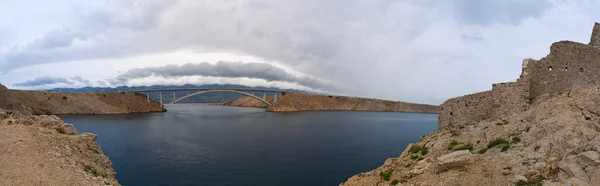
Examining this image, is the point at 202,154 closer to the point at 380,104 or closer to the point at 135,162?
the point at 135,162

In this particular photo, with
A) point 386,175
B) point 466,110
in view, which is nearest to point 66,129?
point 386,175

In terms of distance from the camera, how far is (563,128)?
28.3 feet

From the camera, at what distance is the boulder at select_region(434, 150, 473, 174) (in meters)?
9.46

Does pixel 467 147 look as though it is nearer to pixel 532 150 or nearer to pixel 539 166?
pixel 532 150

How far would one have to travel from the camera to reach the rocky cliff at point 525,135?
7.81 metres

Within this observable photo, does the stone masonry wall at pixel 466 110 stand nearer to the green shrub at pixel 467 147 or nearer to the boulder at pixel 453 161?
the green shrub at pixel 467 147

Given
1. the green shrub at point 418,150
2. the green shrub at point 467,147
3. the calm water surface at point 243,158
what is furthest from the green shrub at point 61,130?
the green shrub at point 467,147

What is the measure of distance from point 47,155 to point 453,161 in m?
15.0

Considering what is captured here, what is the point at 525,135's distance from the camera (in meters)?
9.58

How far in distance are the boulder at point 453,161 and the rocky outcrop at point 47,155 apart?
12371 millimetres

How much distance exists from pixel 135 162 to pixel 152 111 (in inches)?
3720

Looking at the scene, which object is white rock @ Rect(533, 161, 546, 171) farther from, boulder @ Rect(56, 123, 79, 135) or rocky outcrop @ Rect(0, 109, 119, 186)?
boulder @ Rect(56, 123, 79, 135)

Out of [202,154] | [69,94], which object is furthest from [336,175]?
[69,94]

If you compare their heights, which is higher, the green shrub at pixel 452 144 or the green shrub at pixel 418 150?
the green shrub at pixel 452 144
